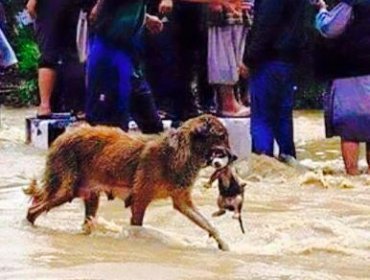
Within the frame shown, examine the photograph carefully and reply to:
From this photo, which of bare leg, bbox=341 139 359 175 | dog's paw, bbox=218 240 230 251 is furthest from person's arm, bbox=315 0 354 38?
dog's paw, bbox=218 240 230 251

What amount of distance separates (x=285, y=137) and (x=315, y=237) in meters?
3.35

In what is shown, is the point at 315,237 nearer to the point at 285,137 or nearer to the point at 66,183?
the point at 66,183

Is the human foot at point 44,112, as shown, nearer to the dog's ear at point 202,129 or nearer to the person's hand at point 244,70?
the person's hand at point 244,70

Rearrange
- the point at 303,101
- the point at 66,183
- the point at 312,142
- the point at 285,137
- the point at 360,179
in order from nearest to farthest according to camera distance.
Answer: the point at 66,183 → the point at 360,179 → the point at 285,137 → the point at 312,142 → the point at 303,101

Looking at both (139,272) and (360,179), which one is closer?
(139,272)

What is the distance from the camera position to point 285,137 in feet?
34.1

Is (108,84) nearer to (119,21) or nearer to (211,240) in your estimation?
(119,21)

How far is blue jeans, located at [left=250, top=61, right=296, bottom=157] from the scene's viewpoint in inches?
404

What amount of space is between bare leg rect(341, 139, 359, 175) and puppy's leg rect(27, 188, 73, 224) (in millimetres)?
3387

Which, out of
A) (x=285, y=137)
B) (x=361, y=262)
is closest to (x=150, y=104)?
(x=285, y=137)

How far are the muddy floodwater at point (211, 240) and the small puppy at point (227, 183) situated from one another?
0.66 feet

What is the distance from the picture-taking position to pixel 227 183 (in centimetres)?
696

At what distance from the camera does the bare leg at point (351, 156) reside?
9977 millimetres

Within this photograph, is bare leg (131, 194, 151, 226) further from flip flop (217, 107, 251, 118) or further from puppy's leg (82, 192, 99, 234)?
flip flop (217, 107, 251, 118)
